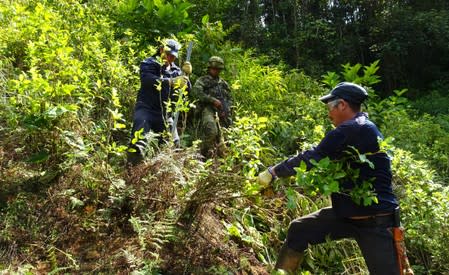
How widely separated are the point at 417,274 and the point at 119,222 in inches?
126

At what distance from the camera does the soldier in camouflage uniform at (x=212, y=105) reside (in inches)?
248

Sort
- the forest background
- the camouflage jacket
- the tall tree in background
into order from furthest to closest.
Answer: the tall tree in background → the camouflage jacket → the forest background

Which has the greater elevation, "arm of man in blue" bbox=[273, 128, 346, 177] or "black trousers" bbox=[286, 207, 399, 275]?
"arm of man in blue" bbox=[273, 128, 346, 177]

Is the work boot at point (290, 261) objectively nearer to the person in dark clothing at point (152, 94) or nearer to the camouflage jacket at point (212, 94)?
the person in dark clothing at point (152, 94)

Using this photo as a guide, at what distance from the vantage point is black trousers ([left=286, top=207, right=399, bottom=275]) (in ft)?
10.7

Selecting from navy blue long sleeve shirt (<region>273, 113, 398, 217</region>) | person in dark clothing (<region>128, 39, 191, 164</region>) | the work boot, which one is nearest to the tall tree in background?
person in dark clothing (<region>128, 39, 191, 164</region>)

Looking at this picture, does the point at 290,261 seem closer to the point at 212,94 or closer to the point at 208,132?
the point at 208,132

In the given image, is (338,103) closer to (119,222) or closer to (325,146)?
(325,146)

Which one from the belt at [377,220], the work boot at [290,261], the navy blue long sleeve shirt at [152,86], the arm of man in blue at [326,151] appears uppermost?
the navy blue long sleeve shirt at [152,86]

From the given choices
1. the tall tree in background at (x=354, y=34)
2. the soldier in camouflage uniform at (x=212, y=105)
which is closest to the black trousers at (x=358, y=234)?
the soldier in camouflage uniform at (x=212, y=105)

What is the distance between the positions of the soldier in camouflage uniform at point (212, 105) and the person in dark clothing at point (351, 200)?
2.76 metres

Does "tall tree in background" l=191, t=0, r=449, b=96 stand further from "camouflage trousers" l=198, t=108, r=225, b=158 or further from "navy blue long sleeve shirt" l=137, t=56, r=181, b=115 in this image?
"navy blue long sleeve shirt" l=137, t=56, r=181, b=115

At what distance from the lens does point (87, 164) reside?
4.09 metres

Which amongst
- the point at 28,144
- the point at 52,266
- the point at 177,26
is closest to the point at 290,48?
the point at 177,26
